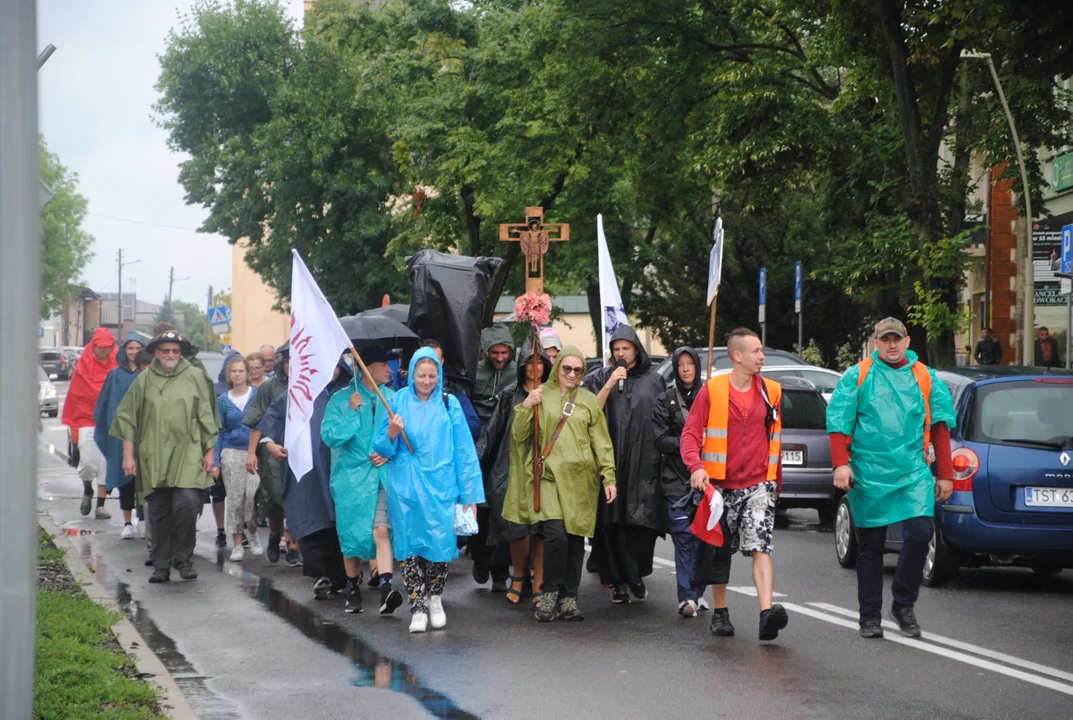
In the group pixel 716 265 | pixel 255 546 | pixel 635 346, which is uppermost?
pixel 716 265

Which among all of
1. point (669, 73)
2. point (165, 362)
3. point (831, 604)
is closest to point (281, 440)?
point (165, 362)

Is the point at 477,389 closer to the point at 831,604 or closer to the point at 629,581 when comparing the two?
the point at 629,581

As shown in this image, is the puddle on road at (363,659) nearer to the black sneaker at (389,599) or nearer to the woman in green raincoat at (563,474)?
the black sneaker at (389,599)

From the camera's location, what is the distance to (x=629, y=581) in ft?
34.9

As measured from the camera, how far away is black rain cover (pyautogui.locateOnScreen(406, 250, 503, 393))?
1152 cm

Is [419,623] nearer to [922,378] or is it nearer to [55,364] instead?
[922,378]

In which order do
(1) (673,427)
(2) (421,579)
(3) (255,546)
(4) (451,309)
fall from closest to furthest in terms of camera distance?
(2) (421,579) → (1) (673,427) → (4) (451,309) → (3) (255,546)

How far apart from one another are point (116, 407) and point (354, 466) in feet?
17.7

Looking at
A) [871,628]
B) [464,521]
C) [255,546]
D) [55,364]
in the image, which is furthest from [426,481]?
[55,364]

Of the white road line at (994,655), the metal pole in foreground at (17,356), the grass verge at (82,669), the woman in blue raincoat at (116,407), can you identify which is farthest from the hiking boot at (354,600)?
the metal pole in foreground at (17,356)

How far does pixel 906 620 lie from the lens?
9.21 meters

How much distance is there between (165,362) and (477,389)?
2.43 meters

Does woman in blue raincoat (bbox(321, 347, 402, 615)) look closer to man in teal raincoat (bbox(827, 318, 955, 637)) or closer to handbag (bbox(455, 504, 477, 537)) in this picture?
handbag (bbox(455, 504, 477, 537))

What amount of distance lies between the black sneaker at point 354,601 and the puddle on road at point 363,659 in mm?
250
